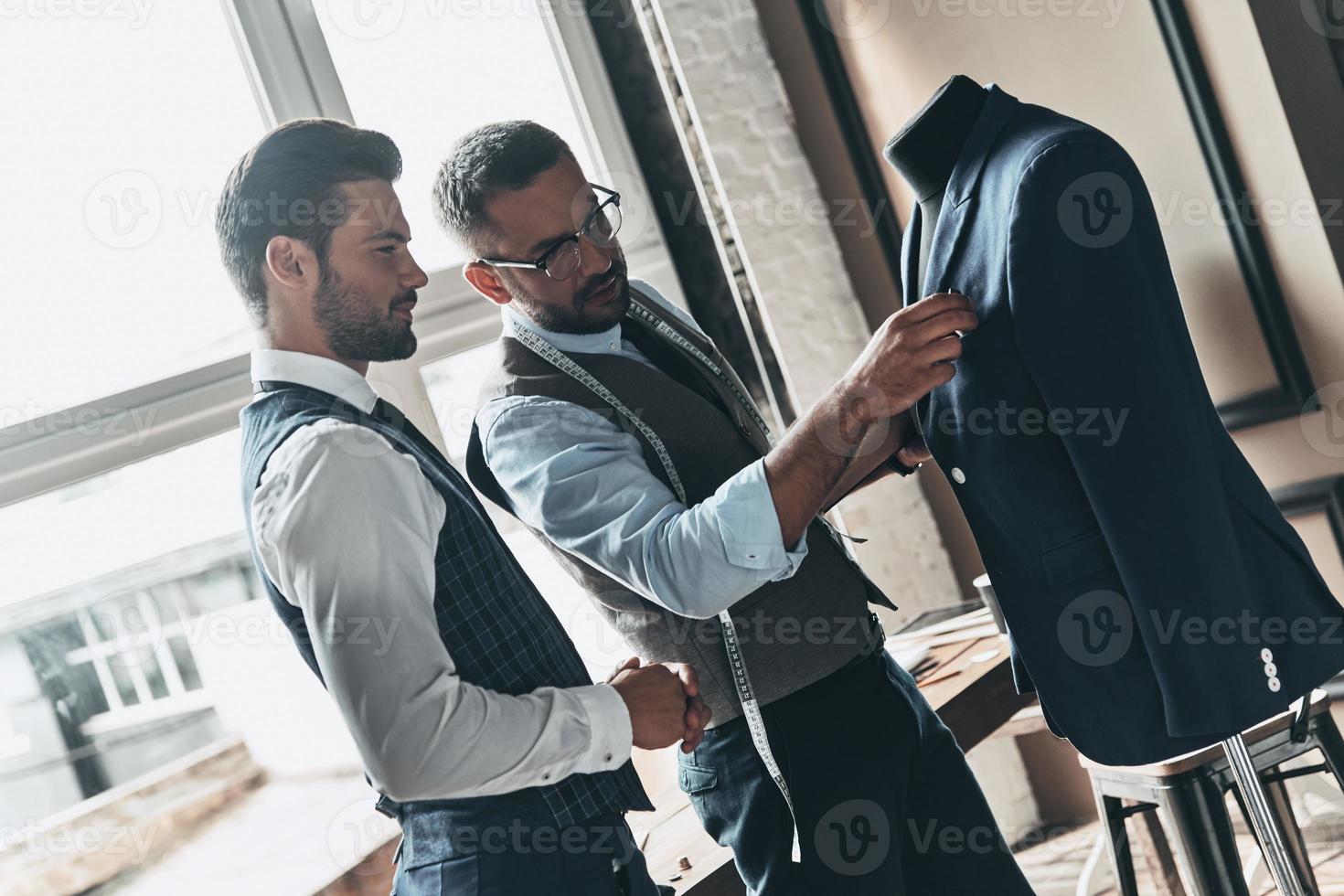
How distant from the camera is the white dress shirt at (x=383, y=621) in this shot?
1.07 m

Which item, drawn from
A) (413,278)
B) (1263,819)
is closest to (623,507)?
(413,278)

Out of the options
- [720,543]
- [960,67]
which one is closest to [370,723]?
[720,543]

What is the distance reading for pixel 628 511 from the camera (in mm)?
1409

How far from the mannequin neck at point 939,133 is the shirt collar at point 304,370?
713 mm

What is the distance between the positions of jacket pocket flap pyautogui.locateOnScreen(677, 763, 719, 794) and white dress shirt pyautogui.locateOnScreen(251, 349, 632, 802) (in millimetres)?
449

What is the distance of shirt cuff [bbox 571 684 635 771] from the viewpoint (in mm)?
1180

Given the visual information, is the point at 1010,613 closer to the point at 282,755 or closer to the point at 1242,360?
the point at 1242,360
